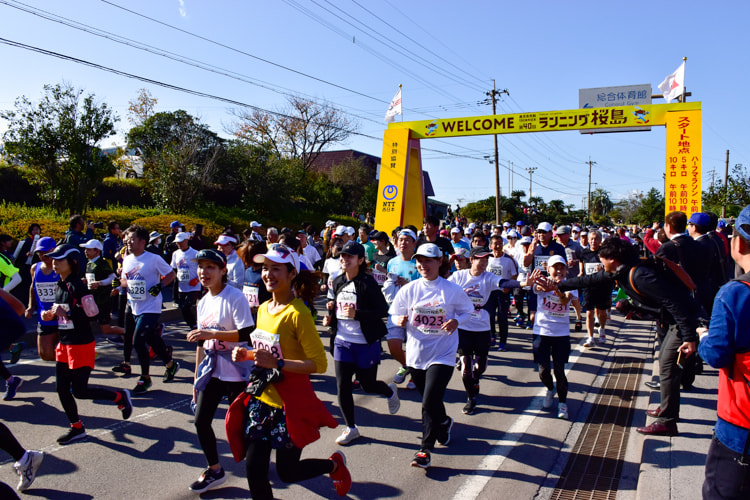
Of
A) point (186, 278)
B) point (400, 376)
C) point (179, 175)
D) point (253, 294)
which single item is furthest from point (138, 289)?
point (179, 175)

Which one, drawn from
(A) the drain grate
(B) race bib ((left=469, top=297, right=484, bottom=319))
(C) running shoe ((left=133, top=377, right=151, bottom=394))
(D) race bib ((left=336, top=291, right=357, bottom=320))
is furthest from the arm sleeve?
(C) running shoe ((left=133, top=377, right=151, bottom=394))

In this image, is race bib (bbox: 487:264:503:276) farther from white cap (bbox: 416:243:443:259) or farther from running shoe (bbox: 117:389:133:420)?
running shoe (bbox: 117:389:133:420)

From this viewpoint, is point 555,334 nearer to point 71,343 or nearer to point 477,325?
point 477,325

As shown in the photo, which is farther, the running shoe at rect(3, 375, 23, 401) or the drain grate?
the running shoe at rect(3, 375, 23, 401)

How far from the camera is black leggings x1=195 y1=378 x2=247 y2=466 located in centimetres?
381

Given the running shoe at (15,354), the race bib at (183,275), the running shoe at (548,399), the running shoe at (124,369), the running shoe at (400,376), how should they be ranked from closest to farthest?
the running shoe at (548,399), the running shoe at (400,376), the running shoe at (124,369), the running shoe at (15,354), the race bib at (183,275)

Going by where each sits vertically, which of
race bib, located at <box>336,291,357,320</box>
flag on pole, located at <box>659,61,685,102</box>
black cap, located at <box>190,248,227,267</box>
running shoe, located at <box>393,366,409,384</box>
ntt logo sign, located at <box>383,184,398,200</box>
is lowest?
running shoe, located at <box>393,366,409,384</box>

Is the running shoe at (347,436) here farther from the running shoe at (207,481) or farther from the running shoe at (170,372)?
the running shoe at (170,372)

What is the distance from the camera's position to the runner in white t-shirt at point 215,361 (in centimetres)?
384

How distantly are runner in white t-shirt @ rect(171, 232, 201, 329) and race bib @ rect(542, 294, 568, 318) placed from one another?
525 cm

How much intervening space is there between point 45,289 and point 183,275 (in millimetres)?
2199

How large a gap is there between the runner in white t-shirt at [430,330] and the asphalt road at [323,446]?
16.2 inches

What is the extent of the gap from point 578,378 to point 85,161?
15493 millimetres

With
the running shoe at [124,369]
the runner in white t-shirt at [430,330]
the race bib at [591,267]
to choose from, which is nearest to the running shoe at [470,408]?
the runner in white t-shirt at [430,330]
